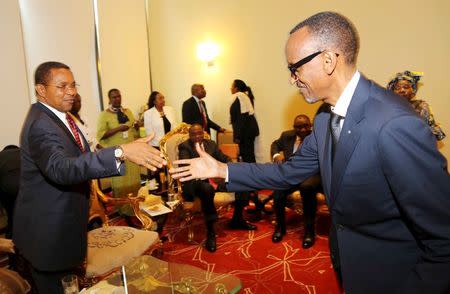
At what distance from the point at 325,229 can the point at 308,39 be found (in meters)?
3.51

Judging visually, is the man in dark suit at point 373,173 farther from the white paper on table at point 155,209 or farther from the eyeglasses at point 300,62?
the white paper on table at point 155,209

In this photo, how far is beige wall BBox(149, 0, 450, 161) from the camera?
503 centimetres

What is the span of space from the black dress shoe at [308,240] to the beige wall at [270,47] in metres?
2.67

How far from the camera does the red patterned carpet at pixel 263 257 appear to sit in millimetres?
3184

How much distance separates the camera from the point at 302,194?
13.4 feet

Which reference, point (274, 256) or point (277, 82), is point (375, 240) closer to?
point (274, 256)

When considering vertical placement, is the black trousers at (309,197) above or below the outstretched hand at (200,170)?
below

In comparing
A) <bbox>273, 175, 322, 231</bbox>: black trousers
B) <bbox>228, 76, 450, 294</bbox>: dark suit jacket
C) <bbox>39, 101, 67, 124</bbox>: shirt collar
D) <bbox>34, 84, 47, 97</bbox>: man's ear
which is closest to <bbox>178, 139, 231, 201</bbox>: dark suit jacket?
<bbox>273, 175, 322, 231</bbox>: black trousers

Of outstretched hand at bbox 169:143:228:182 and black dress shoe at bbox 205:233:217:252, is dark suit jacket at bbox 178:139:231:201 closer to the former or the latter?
black dress shoe at bbox 205:233:217:252

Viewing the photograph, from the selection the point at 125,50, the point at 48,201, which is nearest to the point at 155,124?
the point at 125,50

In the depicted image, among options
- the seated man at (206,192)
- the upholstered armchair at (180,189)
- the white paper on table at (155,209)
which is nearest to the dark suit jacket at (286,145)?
the seated man at (206,192)

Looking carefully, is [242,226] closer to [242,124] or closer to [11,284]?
[242,124]

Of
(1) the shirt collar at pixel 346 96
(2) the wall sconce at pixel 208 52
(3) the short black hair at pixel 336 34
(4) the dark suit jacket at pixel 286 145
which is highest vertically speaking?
(2) the wall sconce at pixel 208 52

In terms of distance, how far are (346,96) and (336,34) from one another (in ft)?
0.84
